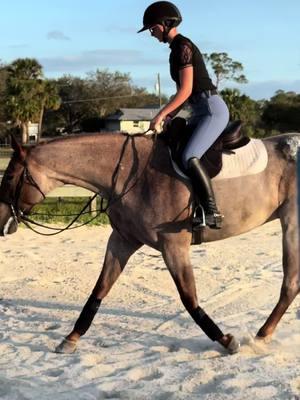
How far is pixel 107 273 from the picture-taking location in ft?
18.2

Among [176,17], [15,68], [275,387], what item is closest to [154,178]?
[176,17]

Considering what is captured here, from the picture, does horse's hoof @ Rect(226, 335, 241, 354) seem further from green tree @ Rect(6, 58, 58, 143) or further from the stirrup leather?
green tree @ Rect(6, 58, 58, 143)

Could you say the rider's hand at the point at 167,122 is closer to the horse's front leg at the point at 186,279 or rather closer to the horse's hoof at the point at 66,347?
the horse's front leg at the point at 186,279

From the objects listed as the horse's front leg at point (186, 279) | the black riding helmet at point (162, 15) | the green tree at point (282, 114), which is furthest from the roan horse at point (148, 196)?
the green tree at point (282, 114)

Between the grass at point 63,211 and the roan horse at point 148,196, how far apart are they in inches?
276

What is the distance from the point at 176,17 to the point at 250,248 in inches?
225

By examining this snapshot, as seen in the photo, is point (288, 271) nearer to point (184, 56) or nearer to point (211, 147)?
point (211, 147)

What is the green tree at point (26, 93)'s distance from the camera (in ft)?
201

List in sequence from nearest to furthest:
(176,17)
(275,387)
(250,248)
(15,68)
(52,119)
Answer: (275,387) < (176,17) < (250,248) < (15,68) < (52,119)

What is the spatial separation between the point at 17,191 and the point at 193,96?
171cm

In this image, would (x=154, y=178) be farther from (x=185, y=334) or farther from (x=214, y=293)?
(x=214, y=293)

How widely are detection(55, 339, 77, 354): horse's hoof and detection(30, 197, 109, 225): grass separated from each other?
22.6ft

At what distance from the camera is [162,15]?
5012 mm

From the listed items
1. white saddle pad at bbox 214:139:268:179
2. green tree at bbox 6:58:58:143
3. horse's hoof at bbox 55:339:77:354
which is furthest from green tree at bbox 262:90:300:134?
horse's hoof at bbox 55:339:77:354
